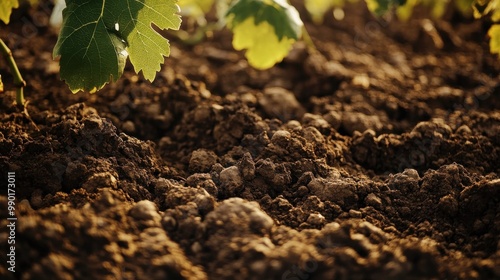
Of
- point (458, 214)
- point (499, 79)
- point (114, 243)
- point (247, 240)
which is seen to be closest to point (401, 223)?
point (458, 214)

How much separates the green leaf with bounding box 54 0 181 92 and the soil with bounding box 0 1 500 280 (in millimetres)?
180

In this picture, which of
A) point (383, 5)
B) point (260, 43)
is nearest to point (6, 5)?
point (260, 43)

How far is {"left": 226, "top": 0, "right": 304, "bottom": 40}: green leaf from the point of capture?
93.7 inches

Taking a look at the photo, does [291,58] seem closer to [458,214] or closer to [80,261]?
[458,214]

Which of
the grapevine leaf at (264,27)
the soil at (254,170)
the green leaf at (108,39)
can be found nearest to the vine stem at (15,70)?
the soil at (254,170)

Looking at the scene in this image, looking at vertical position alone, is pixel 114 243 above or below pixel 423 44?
below

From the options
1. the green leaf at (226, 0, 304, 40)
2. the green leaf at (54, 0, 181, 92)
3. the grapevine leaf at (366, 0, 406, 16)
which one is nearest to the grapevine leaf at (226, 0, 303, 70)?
the green leaf at (226, 0, 304, 40)

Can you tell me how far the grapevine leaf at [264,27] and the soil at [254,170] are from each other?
0.65ft

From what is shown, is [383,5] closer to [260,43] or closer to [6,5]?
[260,43]

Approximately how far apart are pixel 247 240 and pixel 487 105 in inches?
68.5

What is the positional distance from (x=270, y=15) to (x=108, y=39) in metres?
0.88

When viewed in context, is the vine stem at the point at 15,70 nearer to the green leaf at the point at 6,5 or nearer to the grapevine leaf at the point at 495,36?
the green leaf at the point at 6,5

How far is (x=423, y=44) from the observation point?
319 centimetres

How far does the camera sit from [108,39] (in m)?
1.87
